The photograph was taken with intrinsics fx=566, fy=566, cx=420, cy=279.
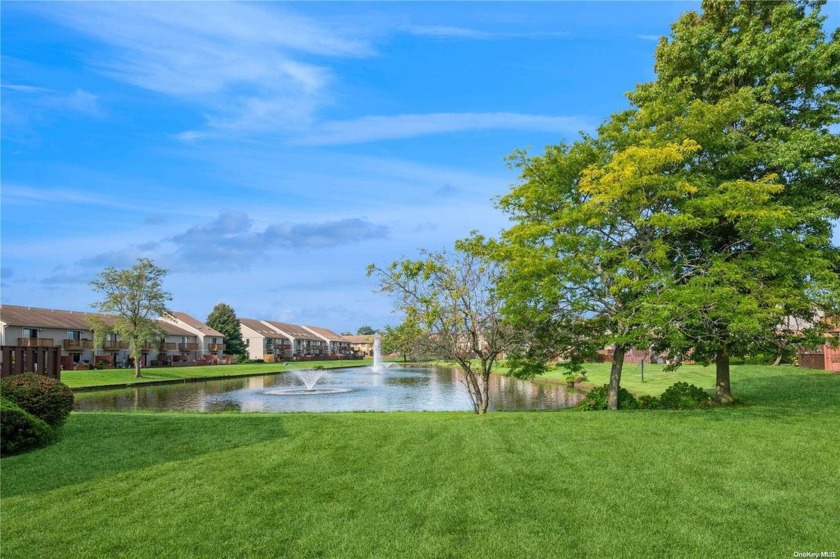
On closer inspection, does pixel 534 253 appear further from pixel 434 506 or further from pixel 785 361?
pixel 785 361

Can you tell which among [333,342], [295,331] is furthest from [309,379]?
[333,342]

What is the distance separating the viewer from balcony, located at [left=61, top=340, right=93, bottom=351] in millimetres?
59250

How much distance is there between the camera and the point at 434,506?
266 inches

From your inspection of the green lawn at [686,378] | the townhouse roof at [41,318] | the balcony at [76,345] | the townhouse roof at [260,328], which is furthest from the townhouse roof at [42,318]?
the green lawn at [686,378]

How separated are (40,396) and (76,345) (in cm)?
5662

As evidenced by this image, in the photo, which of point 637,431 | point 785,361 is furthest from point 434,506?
point 785,361

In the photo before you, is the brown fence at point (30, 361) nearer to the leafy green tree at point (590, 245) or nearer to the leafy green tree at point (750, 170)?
the leafy green tree at point (590, 245)

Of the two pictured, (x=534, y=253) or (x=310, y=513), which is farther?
(x=534, y=253)

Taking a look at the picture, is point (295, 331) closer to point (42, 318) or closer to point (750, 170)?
point (42, 318)

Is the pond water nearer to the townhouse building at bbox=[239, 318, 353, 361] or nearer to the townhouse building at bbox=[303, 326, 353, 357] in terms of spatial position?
the townhouse building at bbox=[239, 318, 353, 361]

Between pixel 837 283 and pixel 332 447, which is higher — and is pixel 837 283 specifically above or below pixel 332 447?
above

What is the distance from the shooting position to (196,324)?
286ft

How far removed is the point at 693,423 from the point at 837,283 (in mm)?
5817

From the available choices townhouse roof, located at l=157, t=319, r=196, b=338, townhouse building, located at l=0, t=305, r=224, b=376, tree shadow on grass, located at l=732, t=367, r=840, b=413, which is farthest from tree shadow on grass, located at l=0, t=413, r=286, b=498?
townhouse roof, located at l=157, t=319, r=196, b=338
